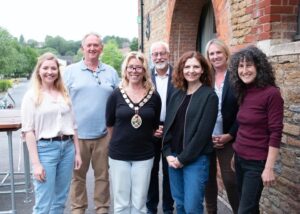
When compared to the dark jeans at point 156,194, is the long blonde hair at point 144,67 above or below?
above

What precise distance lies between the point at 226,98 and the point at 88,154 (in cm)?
168

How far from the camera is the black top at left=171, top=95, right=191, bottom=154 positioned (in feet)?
11.2

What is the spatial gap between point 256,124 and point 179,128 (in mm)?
699

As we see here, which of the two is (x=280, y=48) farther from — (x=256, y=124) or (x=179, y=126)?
(x=179, y=126)

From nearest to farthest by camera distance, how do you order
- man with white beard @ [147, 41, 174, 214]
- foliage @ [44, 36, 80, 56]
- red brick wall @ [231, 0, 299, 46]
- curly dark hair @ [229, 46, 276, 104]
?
curly dark hair @ [229, 46, 276, 104] < red brick wall @ [231, 0, 299, 46] < man with white beard @ [147, 41, 174, 214] < foliage @ [44, 36, 80, 56]

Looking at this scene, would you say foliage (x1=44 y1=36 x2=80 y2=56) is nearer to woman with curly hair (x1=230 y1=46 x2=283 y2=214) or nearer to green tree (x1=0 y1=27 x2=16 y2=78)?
green tree (x1=0 y1=27 x2=16 y2=78)

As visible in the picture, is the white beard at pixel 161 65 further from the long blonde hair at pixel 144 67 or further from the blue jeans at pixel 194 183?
the blue jeans at pixel 194 183

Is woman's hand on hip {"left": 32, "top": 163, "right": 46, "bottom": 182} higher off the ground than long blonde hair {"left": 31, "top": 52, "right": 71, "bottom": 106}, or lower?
lower

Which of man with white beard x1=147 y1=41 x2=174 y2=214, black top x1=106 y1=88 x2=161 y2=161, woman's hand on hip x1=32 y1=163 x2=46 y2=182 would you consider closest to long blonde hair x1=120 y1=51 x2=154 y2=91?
black top x1=106 y1=88 x2=161 y2=161

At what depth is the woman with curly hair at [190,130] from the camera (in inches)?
131

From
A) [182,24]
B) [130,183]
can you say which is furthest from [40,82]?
[182,24]

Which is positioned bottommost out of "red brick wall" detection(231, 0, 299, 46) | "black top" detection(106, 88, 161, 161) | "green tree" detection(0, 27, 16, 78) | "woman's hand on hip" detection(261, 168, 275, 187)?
"woman's hand on hip" detection(261, 168, 275, 187)

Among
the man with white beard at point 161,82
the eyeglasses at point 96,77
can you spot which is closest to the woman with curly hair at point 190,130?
the man with white beard at point 161,82

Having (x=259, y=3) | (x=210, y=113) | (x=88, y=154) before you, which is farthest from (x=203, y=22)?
(x=210, y=113)
